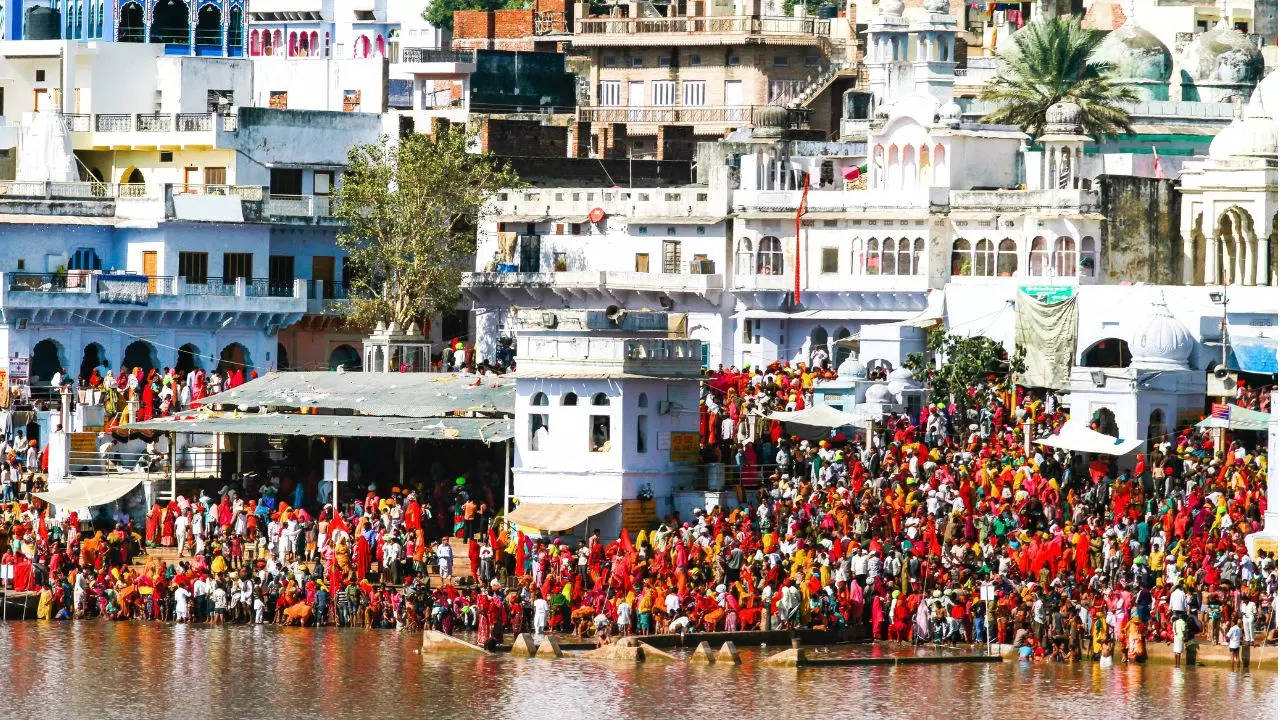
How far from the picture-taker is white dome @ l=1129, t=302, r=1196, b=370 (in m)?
65.4

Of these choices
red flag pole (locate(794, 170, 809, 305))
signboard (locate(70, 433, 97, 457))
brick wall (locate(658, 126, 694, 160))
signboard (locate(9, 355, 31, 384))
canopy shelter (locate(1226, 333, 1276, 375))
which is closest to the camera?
canopy shelter (locate(1226, 333, 1276, 375))

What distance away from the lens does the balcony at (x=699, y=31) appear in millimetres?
99875

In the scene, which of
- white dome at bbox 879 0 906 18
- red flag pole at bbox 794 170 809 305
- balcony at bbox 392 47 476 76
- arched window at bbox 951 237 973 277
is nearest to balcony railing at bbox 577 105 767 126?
balcony at bbox 392 47 476 76

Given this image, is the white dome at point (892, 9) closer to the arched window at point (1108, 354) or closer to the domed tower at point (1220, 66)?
the domed tower at point (1220, 66)

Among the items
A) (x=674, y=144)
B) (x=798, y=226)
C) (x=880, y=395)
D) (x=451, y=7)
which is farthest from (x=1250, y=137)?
(x=451, y=7)

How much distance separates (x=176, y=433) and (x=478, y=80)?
100 feet

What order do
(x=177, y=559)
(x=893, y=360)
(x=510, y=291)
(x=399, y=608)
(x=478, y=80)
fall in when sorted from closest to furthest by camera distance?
(x=399, y=608)
(x=177, y=559)
(x=893, y=360)
(x=510, y=291)
(x=478, y=80)

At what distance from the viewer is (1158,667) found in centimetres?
5394

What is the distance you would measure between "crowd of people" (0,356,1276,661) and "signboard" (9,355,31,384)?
331 inches

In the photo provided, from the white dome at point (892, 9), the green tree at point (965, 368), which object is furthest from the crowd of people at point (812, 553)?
the white dome at point (892, 9)

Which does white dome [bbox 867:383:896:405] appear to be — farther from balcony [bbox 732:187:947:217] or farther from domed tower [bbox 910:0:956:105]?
domed tower [bbox 910:0:956:105]

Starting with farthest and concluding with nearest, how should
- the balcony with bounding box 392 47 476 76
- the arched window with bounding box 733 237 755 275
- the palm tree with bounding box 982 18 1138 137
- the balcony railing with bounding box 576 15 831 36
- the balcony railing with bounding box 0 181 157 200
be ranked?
1. the balcony railing with bounding box 576 15 831 36
2. the balcony with bounding box 392 47 476 76
3. the palm tree with bounding box 982 18 1138 137
4. the arched window with bounding box 733 237 755 275
5. the balcony railing with bounding box 0 181 157 200

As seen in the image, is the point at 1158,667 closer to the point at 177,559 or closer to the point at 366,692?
the point at 366,692

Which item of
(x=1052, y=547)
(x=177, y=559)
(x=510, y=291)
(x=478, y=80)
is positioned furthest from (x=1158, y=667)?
(x=478, y=80)
